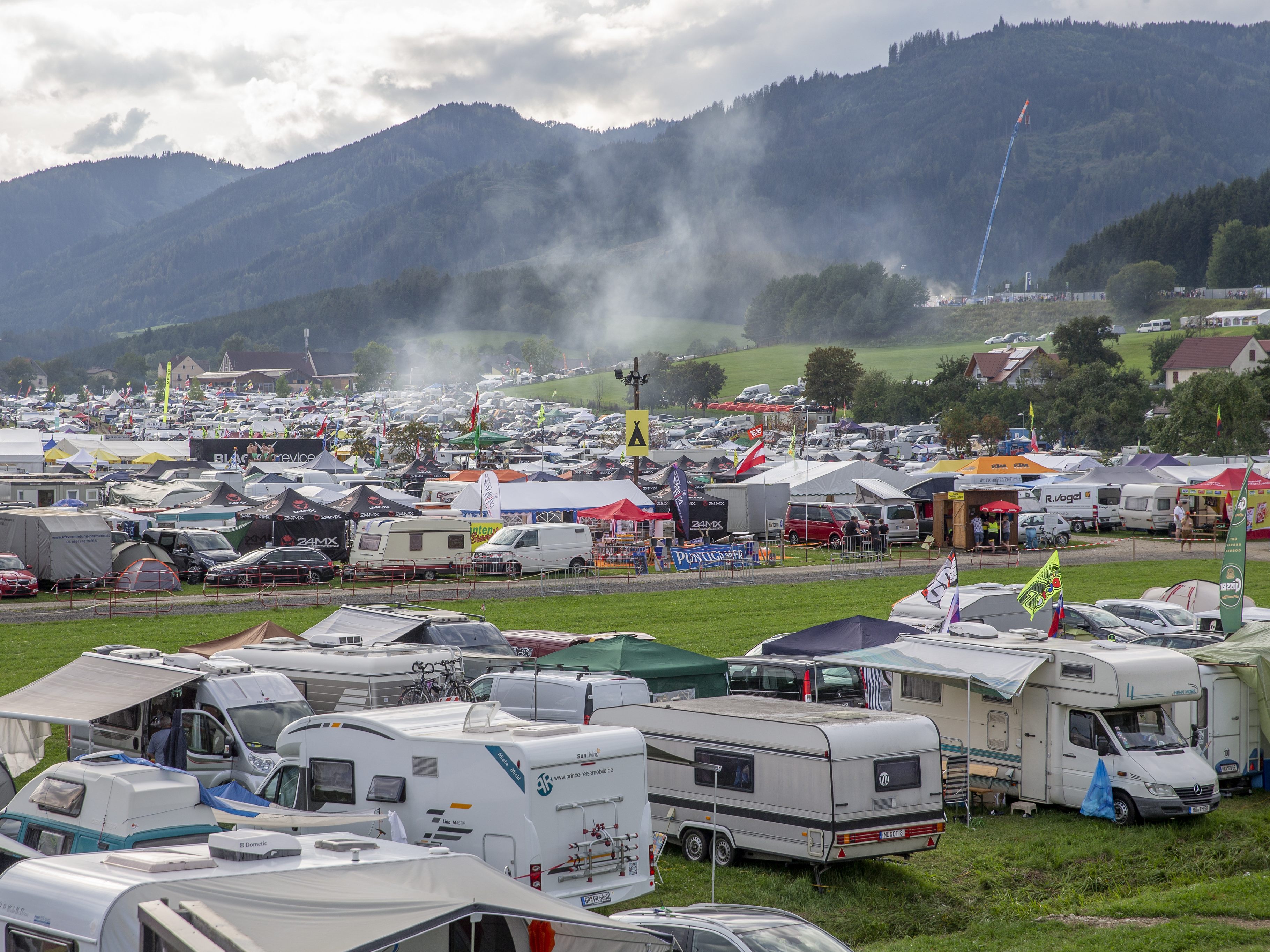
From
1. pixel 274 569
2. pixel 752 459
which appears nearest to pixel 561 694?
pixel 274 569

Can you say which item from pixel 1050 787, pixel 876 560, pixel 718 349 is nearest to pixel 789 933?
pixel 1050 787

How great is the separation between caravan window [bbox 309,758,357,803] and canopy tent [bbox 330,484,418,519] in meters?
29.7

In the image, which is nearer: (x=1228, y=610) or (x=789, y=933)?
(x=789, y=933)

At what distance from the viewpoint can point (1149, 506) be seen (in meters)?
45.3

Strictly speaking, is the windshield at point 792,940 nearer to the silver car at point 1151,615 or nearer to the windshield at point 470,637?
the windshield at point 470,637

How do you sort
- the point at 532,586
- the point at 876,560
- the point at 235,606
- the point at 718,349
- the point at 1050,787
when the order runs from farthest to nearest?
1. the point at 718,349
2. the point at 876,560
3. the point at 532,586
4. the point at 235,606
5. the point at 1050,787

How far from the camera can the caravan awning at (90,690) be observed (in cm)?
1291

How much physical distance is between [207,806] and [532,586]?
81.7ft

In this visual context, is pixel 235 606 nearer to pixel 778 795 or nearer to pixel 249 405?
pixel 778 795

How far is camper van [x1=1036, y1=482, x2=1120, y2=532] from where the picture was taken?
46.9 metres

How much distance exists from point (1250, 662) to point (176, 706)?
1315cm

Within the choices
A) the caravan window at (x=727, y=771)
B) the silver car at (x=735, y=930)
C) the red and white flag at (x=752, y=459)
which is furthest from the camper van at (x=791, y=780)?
the red and white flag at (x=752, y=459)

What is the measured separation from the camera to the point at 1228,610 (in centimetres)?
1808

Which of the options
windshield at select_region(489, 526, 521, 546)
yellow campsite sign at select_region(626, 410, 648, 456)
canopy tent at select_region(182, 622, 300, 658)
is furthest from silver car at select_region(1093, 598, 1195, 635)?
yellow campsite sign at select_region(626, 410, 648, 456)
